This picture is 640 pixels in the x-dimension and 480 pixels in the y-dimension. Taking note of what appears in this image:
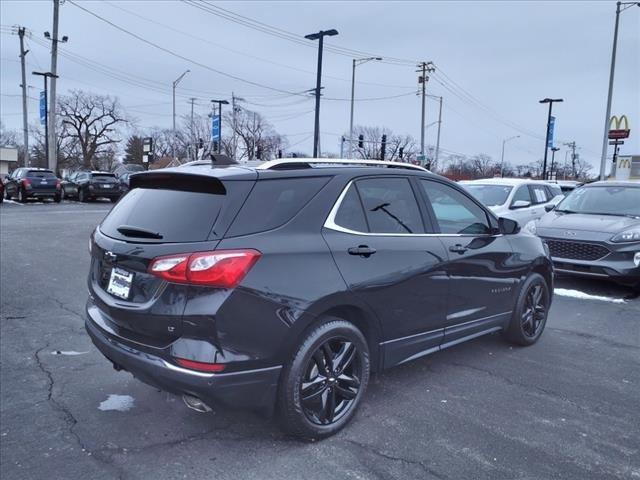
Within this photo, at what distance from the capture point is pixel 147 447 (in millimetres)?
3168

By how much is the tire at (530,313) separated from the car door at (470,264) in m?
0.19

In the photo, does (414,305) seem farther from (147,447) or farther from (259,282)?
(147,447)

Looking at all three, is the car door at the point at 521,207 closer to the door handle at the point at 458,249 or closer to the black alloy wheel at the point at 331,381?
the door handle at the point at 458,249

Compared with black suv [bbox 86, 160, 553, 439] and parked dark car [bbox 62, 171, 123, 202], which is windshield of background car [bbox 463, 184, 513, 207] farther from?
parked dark car [bbox 62, 171, 123, 202]

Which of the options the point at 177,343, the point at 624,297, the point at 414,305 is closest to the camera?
the point at 177,343

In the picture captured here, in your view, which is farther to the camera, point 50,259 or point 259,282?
point 50,259

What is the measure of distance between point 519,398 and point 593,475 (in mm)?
1030

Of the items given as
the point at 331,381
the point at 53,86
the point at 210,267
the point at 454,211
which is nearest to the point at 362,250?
the point at 331,381

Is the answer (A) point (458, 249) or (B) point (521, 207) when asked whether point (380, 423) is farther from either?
(B) point (521, 207)

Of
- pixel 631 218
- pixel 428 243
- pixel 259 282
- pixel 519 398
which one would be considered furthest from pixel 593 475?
pixel 631 218

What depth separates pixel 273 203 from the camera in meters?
3.15

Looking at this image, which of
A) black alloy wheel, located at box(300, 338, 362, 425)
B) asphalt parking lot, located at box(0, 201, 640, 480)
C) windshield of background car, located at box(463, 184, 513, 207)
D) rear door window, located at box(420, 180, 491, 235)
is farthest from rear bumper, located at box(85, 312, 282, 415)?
windshield of background car, located at box(463, 184, 513, 207)

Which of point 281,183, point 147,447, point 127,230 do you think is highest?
point 281,183

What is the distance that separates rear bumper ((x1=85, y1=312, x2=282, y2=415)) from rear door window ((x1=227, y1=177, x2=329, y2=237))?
78cm
